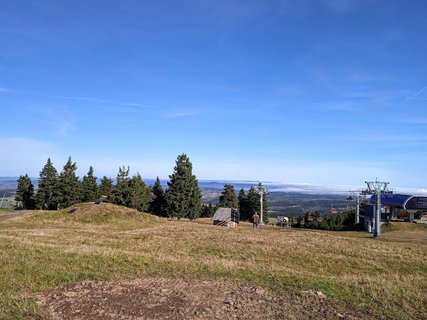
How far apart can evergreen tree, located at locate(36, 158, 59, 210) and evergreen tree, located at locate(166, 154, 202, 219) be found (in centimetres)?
2358

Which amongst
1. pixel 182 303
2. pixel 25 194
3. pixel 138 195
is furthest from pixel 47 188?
pixel 182 303

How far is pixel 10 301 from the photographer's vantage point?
30.2ft

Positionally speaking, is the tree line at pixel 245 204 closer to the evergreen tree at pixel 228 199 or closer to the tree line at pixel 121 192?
the evergreen tree at pixel 228 199

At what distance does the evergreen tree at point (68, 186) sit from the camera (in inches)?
2968

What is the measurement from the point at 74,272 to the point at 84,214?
29.8 metres

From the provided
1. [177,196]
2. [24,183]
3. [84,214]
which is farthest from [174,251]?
[24,183]

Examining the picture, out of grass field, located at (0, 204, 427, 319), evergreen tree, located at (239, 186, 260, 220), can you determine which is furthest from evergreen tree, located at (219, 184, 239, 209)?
grass field, located at (0, 204, 427, 319)

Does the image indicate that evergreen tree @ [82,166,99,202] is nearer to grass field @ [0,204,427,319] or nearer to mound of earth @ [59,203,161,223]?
mound of earth @ [59,203,161,223]

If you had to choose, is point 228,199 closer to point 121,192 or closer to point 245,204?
point 245,204

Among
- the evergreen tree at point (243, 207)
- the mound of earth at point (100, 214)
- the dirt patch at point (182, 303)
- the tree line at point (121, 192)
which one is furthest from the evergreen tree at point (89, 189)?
the dirt patch at point (182, 303)

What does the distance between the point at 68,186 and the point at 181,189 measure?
75.9 ft

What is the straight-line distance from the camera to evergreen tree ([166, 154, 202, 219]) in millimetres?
71625

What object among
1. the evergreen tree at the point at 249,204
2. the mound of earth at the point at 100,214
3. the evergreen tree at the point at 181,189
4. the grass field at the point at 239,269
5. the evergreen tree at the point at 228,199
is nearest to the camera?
the grass field at the point at 239,269

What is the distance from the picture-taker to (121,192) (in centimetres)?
7581
